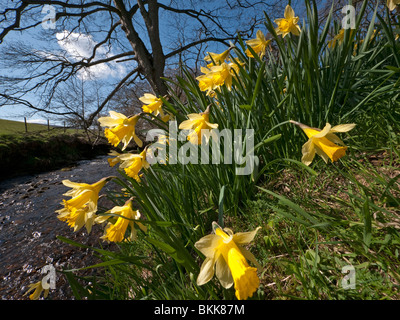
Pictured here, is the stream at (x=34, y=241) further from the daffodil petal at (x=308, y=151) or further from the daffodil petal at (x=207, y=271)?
the daffodil petal at (x=308, y=151)

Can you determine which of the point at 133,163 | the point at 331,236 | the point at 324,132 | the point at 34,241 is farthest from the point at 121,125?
the point at 34,241

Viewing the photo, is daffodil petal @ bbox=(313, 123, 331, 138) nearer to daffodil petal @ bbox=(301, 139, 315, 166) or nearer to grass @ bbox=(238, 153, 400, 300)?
daffodil petal @ bbox=(301, 139, 315, 166)

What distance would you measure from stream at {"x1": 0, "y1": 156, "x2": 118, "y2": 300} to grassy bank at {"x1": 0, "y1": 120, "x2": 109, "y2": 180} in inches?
77.0

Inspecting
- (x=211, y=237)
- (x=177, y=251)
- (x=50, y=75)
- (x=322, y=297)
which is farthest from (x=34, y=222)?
(x=50, y=75)

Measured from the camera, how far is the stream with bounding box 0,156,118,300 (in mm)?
2082

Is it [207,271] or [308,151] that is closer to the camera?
[207,271]

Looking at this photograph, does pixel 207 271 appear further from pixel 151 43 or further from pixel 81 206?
pixel 151 43

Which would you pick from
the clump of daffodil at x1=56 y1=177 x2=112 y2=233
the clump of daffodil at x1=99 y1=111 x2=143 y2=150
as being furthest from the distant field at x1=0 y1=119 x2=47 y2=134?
the clump of daffodil at x1=56 y1=177 x2=112 y2=233

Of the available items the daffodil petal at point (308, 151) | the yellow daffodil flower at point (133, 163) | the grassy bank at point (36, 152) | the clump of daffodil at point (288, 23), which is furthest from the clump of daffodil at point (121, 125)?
the grassy bank at point (36, 152)

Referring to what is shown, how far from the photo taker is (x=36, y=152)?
300 inches

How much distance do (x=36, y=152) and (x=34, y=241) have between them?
6.39 meters

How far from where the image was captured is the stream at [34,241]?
2.08 meters

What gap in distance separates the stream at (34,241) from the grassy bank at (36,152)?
1.95 meters
